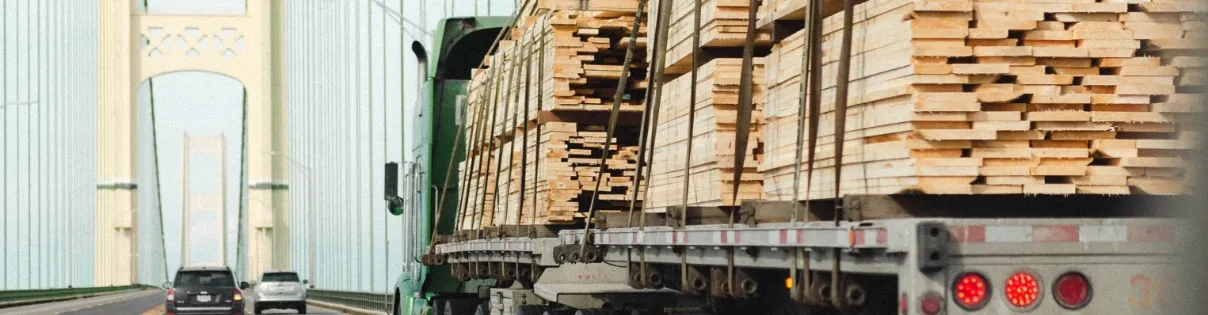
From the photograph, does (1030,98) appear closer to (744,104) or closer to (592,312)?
(744,104)

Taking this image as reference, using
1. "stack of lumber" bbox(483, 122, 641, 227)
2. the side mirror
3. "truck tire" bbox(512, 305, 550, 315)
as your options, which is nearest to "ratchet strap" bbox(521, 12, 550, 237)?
"stack of lumber" bbox(483, 122, 641, 227)

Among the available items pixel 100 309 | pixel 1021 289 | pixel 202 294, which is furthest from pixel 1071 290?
pixel 100 309

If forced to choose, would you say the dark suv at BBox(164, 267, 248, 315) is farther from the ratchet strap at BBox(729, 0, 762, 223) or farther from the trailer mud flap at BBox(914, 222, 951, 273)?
the trailer mud flap at BBox(914, 222, 951, 273)

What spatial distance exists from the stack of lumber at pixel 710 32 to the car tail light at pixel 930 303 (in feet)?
8.83

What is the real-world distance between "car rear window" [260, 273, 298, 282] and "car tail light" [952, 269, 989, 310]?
41.4 m

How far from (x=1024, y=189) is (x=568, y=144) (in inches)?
249

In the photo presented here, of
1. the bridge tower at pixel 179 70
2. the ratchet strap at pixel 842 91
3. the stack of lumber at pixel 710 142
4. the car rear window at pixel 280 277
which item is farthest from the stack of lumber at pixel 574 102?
the bridge tower at pixel 179 70

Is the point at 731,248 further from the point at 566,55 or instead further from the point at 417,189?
the point at 417,189

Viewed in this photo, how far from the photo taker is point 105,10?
8550cm

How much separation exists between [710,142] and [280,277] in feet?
128

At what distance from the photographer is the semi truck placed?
14.8 feet

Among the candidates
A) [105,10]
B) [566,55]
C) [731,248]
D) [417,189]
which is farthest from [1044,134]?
[105,10]

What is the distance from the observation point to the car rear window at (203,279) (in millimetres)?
31141

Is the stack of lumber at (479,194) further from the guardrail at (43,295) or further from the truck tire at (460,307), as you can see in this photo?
the guardrail at (43,295)
